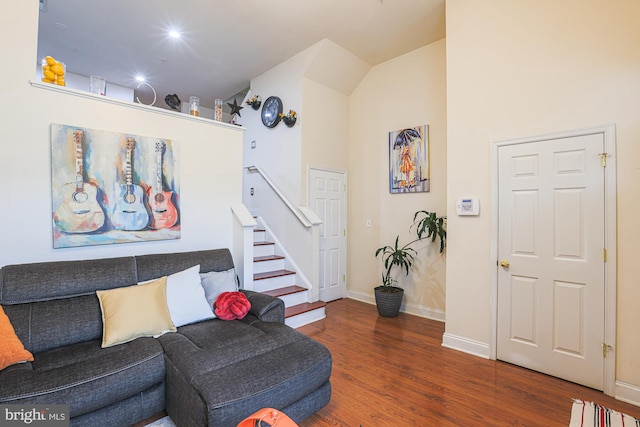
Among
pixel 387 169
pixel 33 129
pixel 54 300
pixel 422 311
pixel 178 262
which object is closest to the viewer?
pixel 54 300

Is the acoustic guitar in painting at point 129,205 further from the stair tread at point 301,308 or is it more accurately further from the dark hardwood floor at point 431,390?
the dark hardwood floor at point 431,390

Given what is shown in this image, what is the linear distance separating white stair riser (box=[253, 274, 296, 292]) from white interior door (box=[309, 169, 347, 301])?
52cm

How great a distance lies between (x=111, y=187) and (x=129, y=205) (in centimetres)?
20

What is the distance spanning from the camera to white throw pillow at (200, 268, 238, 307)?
8.37ft

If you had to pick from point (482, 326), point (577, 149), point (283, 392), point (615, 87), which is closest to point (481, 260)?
point (482, 326)

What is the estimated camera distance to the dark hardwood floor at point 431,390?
6.29ft

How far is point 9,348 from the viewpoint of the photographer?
1608mm

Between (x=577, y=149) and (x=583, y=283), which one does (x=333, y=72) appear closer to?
(x=577, y=149)

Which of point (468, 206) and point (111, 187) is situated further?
point (468, 206)

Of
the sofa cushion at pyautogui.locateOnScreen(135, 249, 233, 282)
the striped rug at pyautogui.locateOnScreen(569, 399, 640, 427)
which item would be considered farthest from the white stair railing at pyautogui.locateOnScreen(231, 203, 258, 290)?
the striped rug at pyautogui.locateOnScreen(569, 399, 640, 427)

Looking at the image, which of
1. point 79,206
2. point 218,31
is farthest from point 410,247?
point 218,31

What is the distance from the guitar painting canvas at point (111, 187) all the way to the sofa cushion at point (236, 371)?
110 cm

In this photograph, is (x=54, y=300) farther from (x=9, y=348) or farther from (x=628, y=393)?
(x=628, y=393)

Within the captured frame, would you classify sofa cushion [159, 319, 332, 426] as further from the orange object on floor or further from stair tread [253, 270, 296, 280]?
stair tread [253, 270, 296, 280]
